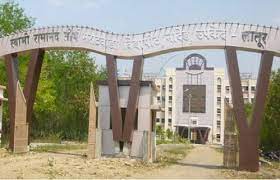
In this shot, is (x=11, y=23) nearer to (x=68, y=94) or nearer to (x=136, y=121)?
(x=68, y=94)

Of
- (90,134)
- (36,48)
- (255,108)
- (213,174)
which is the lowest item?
(213,174)

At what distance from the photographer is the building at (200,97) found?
7481 cm

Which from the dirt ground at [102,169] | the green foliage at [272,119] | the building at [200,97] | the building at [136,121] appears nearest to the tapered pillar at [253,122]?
the dirt ground at [102,169]

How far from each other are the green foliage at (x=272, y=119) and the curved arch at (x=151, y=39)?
31.2 ft

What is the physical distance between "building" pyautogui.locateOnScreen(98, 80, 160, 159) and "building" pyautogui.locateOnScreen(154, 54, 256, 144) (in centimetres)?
5683

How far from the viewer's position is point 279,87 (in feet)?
78.2

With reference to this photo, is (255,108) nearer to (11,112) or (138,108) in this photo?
(138,108)

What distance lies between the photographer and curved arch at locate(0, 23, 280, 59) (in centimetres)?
1495

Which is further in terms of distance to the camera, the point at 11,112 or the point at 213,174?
the point at 11,112

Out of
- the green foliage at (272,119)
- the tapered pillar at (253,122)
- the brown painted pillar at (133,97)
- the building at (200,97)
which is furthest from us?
the building at (200,97)

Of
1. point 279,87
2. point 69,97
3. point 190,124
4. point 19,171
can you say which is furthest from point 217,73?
point 19,171

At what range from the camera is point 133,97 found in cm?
1634

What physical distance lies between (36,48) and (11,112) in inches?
112

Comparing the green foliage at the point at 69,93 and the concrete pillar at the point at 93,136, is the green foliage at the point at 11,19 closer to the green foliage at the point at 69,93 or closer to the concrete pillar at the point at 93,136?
the green foliage at the point at 69,93
